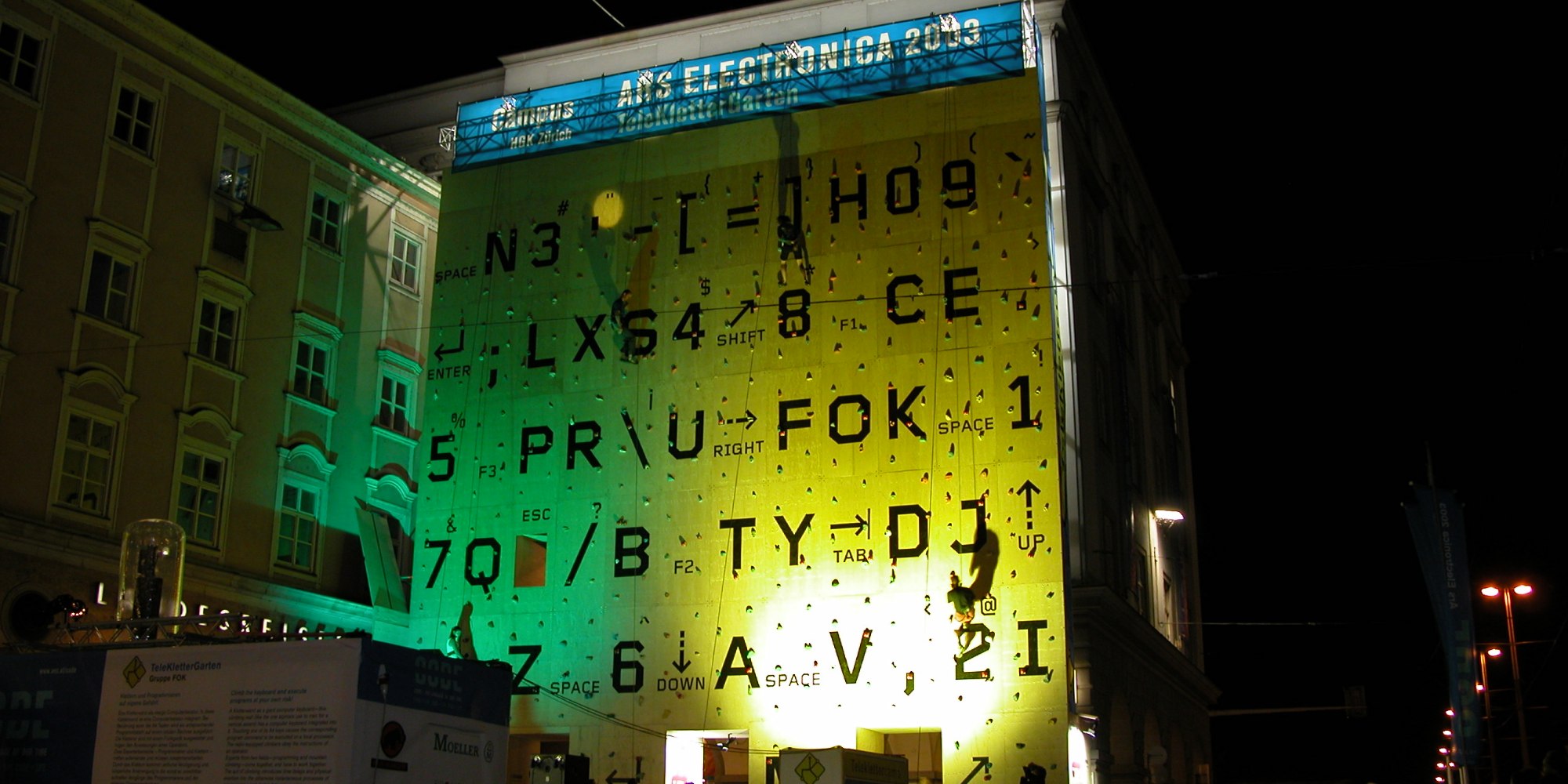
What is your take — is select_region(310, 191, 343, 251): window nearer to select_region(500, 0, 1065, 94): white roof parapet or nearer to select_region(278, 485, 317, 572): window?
select_region(278, 485, 317, 572): window

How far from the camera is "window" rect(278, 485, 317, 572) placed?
1167 inches

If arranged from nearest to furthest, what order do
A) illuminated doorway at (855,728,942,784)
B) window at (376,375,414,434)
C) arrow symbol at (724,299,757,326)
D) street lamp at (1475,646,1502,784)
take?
arrow symbol at (724,299,757,326)
illuminated doorway at (855,728,942,784)
street lamp at (1475,646,1502,784)
window at (376,375,414,434)

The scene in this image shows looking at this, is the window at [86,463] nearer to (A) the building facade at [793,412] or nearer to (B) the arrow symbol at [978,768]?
(A) the building facade at [793,412]

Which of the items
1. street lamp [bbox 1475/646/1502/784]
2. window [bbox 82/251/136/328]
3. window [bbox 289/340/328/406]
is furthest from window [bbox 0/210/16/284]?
A: street lamp [bbox 1475/646/1502/784]

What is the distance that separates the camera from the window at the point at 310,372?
3055 cm

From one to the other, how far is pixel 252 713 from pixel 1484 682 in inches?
1603

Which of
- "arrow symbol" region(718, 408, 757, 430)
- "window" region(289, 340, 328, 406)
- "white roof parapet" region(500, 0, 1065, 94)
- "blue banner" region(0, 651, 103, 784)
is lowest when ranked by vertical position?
"blue banner" region(0, 651, 103, 784)

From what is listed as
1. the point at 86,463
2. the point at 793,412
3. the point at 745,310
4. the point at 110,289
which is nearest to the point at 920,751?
the point at 793,412

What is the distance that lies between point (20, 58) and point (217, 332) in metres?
6.15

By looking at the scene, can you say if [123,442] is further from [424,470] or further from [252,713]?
[252,713]

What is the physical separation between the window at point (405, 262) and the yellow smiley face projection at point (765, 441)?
60.0 inches

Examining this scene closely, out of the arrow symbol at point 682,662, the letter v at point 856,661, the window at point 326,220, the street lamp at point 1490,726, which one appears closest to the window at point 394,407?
the window at point 326,220

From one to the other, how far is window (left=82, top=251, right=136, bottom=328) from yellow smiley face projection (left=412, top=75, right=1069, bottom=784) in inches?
293

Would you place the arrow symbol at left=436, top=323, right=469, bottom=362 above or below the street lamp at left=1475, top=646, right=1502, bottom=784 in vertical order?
above
